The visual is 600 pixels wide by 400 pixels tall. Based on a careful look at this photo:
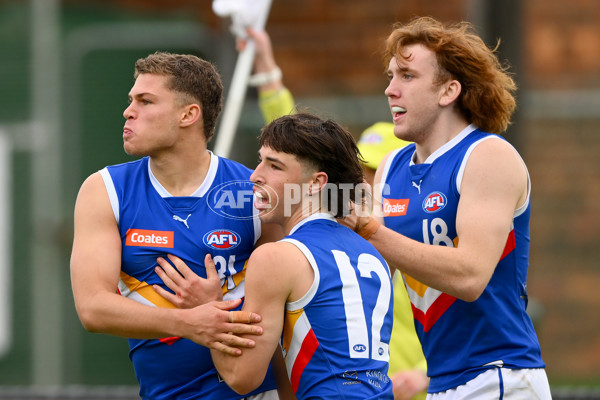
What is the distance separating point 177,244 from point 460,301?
1.15 metres

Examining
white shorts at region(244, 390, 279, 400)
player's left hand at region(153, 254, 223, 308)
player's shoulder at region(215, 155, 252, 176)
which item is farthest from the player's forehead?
white shorts at region(244, 390, 279, 400)

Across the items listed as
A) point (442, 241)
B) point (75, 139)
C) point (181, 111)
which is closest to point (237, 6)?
point (181, 111)

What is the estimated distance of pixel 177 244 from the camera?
358 centimetres

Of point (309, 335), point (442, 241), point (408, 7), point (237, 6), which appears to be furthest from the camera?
point (408, 7)

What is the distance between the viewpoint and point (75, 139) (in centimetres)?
930

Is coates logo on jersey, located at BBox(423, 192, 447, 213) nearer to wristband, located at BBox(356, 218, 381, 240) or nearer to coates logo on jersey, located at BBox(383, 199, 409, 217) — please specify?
coates logo on jersey, located at BBox(383, 199, 409, 217)

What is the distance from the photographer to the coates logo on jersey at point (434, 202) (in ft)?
12.4

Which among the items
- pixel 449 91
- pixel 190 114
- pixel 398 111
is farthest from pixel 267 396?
pixel 449 91

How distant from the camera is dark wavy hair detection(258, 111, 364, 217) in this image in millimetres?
3402

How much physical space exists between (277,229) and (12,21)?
6.54 m

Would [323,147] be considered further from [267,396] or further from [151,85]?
[267,396]

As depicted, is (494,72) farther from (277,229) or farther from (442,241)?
(277,229)

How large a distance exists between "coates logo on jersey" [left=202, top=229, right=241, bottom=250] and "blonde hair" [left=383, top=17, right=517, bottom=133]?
1034mm

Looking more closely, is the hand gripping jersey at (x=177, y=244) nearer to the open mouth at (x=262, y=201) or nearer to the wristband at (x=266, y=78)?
the open mouth at (x=262, y=201)
